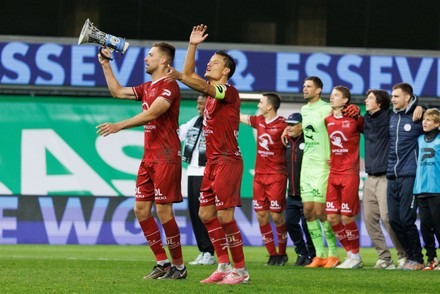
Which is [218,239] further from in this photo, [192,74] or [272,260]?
[272,260]

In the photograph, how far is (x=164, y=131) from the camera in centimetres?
1114

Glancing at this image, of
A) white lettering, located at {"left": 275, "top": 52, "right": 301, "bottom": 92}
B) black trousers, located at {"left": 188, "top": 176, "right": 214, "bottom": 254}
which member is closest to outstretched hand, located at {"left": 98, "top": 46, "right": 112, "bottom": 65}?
A: black trousers, located at {"left": 188, "top": 176, "right": 214, "bottom": 254}

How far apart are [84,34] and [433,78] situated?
11008 mm

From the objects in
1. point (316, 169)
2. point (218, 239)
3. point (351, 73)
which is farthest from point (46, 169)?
point (218, 239)

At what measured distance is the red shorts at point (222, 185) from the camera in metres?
10.7

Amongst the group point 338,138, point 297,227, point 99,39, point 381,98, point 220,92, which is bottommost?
point 297,227

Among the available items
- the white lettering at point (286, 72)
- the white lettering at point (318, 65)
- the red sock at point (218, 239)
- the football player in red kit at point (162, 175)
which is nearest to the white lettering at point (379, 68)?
the white lettering at point (318, 65)

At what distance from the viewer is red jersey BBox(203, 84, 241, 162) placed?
1078cm

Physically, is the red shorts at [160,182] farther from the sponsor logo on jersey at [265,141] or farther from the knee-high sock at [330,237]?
the knee-high sock at [330,237]

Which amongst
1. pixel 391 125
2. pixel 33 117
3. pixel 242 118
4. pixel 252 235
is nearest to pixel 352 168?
pixel 391 125

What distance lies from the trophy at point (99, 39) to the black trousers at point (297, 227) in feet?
15.2

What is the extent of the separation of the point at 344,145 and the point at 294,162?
1.06 metres

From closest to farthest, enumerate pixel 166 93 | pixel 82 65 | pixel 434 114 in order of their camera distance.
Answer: pixel 166 93 → pixel 434 114 → pixel 82 65

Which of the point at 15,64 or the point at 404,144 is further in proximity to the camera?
the point at 15,64
